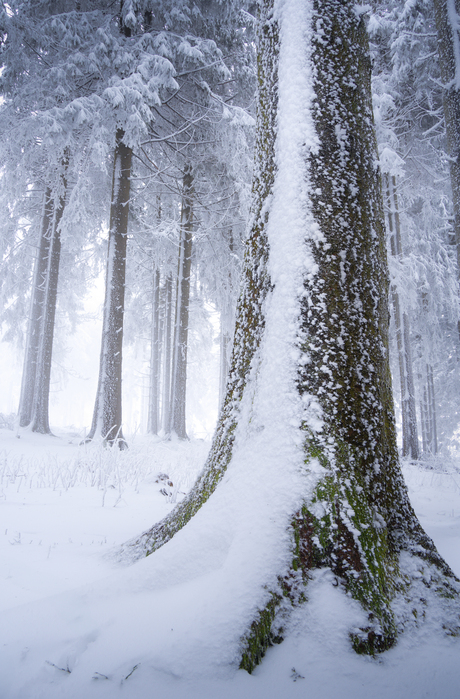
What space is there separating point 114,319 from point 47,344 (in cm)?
328

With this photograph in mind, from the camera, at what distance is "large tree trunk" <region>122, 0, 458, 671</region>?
1440mm

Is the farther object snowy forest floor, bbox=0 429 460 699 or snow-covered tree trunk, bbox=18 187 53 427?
snow-covered tree trunk, bbox=18 187 53 427

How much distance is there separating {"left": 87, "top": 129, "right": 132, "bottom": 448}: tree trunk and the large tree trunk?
573cm

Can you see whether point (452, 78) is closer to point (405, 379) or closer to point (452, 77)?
point (452, 77)

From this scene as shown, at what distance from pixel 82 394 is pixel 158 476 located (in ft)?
158

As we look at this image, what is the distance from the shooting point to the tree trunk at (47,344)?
30.9 ft

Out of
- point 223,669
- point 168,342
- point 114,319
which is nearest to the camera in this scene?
point 223,669

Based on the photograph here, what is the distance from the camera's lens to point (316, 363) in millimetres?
1679

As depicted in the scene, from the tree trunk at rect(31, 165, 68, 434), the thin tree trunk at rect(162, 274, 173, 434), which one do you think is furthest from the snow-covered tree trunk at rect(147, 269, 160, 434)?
the tree trunk at rect(31, 165, 68, 434)

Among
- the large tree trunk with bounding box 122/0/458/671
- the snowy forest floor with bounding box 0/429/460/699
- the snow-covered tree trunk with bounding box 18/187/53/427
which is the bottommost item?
the snowy forest floor with bounding box 0/429/460/699

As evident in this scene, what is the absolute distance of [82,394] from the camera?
159ft

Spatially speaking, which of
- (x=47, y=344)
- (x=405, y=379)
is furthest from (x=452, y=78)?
(x=47, y=344)

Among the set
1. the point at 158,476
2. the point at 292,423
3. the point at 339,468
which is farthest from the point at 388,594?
the point at 158,476

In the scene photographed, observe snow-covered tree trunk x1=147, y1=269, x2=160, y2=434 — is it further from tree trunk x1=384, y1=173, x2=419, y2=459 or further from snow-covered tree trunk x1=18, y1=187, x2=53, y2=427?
tree trunk x1=384, y1=173, x2=419, y2=459
